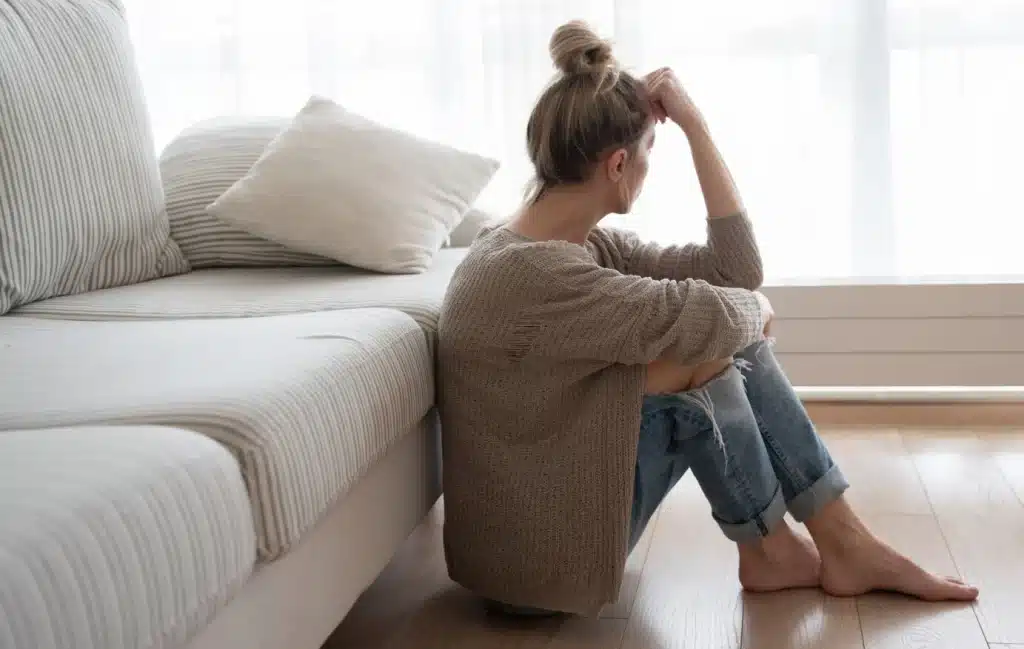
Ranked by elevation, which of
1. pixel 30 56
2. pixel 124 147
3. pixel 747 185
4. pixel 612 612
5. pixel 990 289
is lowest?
pixel 612 612

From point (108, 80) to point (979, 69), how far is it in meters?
1.94

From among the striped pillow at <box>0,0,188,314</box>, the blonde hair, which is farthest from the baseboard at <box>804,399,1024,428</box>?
the striped pillow at <box>0,0,188,314</box>

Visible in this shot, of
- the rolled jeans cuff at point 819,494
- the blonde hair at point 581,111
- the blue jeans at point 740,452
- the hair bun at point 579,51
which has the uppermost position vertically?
the hair bun at point 579,51

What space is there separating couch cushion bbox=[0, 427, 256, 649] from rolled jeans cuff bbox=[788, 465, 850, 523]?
91 centimetres

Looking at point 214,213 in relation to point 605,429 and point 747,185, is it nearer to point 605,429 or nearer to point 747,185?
point 605,429

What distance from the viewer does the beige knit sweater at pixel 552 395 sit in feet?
5.07

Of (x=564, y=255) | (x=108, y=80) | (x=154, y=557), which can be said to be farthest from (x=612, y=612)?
(x=108, y=80)

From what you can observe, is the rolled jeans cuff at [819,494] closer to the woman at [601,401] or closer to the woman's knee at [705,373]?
the woman at [601,401]

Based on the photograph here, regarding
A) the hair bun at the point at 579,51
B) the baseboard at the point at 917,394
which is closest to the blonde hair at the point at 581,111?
the hair bun at the point at 579,51

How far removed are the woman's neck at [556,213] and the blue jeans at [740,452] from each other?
0.27 metres

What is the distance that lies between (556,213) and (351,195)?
0.61 meters

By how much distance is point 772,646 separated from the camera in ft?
5.34

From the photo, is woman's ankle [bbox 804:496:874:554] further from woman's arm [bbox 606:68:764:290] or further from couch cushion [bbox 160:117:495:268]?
couch cushion [bbox 160:117:495:268]

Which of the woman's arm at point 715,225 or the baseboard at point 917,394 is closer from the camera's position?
the woman's arm at point 715,225
